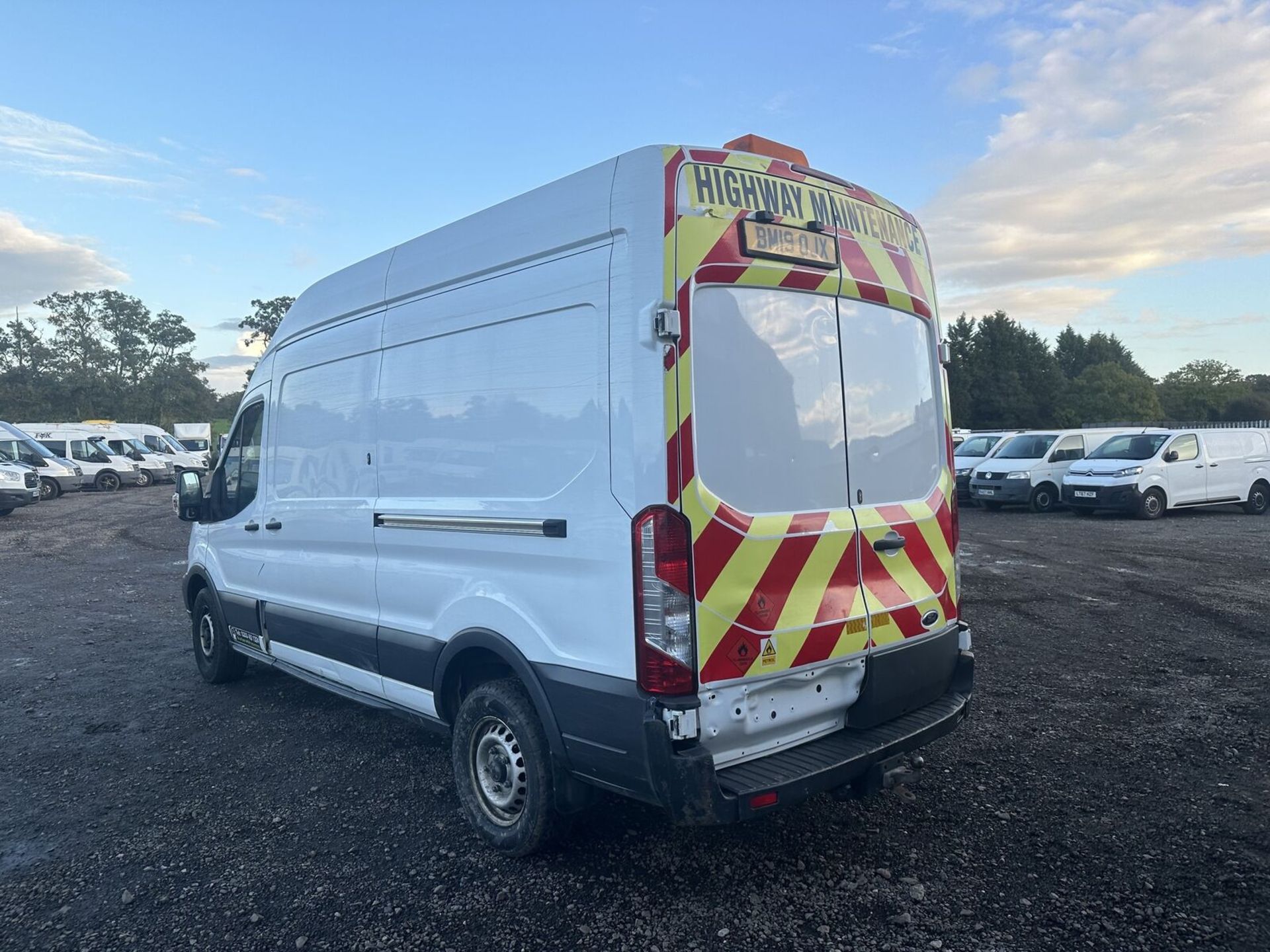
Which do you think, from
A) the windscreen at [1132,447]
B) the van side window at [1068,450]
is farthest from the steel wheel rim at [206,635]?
the van side window at [1068,450]

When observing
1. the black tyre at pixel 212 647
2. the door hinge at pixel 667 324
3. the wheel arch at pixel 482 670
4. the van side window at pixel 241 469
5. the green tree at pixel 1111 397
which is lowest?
the black tyre at pixel 212 647

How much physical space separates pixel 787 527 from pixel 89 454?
33.0m

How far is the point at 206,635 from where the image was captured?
6.71 metres

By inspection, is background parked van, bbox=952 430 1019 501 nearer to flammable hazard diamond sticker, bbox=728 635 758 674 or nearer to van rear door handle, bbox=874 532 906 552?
van rear door handle, bbox=874 532 906 552

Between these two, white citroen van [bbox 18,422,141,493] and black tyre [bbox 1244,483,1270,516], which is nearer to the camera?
black tyre [bbox 1244,483,1270,516]

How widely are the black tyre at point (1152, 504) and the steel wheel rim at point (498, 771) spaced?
52.9 feet

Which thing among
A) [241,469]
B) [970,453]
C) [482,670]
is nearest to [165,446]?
[970,453]

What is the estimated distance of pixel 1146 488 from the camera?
1634 centimetres

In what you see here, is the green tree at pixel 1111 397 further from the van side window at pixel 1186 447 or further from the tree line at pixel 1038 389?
the van side window at pixel 1186 447

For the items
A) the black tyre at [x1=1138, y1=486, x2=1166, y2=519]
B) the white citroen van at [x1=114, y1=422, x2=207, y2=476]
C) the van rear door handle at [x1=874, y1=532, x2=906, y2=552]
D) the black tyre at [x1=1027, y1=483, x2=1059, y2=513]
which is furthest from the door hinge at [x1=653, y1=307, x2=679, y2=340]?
the white citroen van at [x1=114, y1=422, x2=207, y2=476]

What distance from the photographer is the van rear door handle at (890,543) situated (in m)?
3.69

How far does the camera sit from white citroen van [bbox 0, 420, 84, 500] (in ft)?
81.6

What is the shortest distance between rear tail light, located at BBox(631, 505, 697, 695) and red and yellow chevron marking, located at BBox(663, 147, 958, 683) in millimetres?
48

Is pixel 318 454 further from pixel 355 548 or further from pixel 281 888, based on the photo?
pixel 281 888
